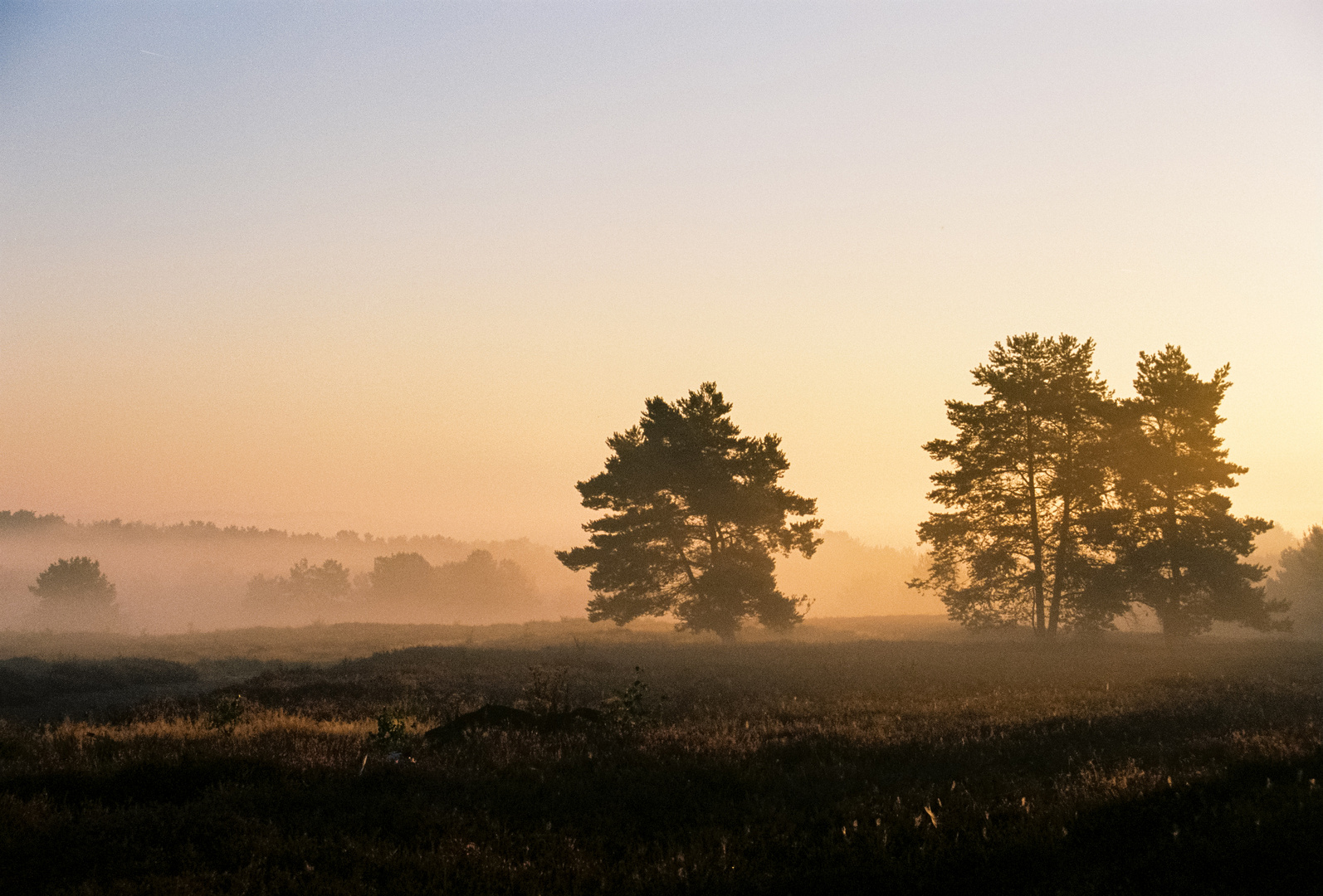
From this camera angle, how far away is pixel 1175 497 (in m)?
29.7

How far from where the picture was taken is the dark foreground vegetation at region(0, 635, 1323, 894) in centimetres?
571

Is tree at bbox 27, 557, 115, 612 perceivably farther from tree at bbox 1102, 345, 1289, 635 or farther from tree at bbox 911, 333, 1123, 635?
tree at bbox 1102, 345, 1289, 635

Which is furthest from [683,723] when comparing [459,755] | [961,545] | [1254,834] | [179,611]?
[179,611]

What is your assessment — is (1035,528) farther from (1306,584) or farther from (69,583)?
(69,583)

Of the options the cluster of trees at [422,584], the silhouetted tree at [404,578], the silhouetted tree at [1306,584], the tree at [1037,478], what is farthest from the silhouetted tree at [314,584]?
the silhouetted tree at [1306,584]

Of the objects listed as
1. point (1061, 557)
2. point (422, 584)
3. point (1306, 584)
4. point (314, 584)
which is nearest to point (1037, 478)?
point (1061, 557)

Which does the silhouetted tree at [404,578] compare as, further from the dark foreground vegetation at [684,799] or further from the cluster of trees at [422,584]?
the dark foreground vegetation at [684,799]

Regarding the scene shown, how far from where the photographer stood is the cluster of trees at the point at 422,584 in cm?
12731

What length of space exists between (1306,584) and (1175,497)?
216 feet

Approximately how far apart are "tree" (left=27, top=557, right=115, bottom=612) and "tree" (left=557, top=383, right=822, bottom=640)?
78.0m

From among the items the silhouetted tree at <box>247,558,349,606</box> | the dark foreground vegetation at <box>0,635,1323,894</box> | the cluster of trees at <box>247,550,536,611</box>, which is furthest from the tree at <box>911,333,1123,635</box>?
the silhouetted tree at <box>247,558,349,606</box>

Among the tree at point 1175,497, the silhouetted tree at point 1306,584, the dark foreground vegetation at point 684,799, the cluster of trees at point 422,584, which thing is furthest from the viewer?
the cluster of trees at point 422,584

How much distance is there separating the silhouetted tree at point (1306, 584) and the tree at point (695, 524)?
2168 inches

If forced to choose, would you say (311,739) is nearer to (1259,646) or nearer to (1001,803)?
(1001,803)
